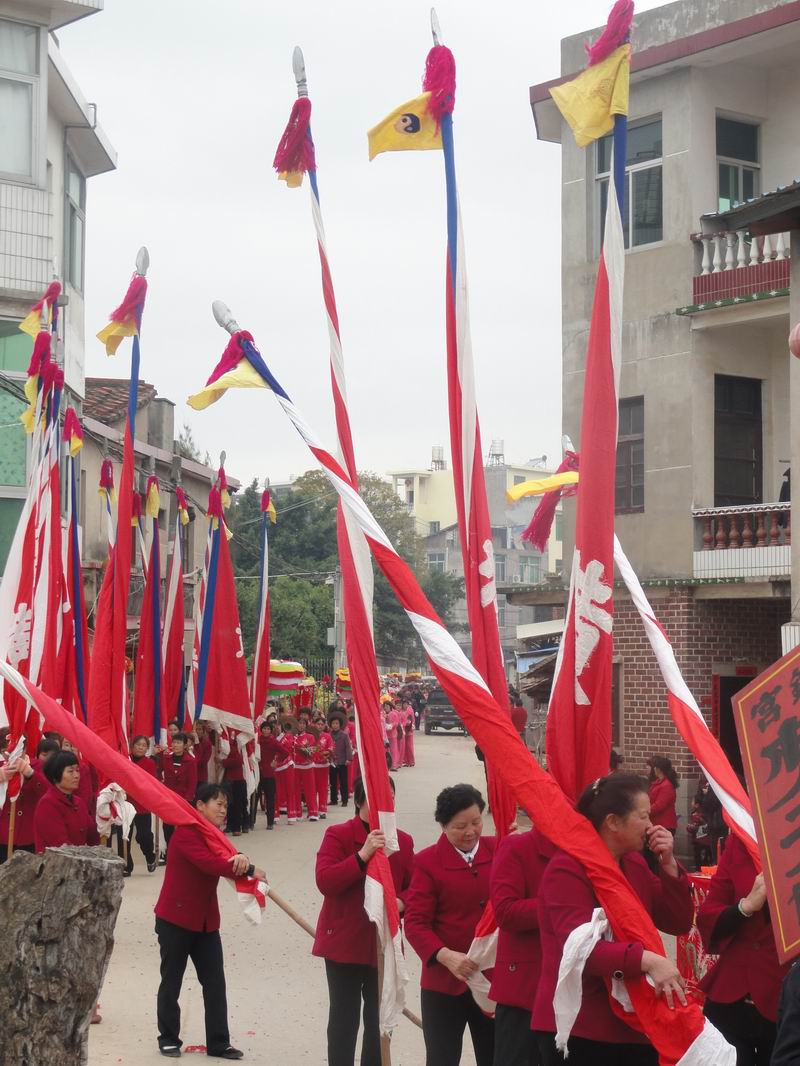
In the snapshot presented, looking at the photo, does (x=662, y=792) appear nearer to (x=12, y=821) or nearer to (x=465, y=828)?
(x=12, y=821)

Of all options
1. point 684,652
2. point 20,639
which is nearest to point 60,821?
point 20,639

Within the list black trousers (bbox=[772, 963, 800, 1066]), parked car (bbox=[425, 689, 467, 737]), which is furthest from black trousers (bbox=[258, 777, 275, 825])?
parked car (bbox=[425, 689, 467, 737])

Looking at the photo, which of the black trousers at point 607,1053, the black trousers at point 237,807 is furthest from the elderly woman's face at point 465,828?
the black trousers at point 237,807

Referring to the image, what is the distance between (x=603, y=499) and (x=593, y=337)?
34.3 inches

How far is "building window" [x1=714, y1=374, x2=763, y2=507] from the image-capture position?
18.8 m

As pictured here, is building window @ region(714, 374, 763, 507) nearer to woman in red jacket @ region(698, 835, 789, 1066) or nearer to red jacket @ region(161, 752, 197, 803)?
red jacket @ region(161, 752, 197, 803)

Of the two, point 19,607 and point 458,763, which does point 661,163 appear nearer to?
point 19,607

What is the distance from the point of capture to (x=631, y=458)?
19.2 m

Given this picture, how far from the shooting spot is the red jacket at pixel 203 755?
2058 centimetres

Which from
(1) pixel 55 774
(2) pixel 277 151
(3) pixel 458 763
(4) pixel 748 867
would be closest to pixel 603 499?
(4) pixel 748 867

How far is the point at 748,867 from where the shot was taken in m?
6.39

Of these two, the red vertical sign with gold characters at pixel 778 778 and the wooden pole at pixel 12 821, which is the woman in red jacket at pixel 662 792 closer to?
the wooden pole at pixel 12 821

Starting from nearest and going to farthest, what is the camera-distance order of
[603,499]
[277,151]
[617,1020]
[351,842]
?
1. [617,1020]
2. [603,499]
3. [351,842]
4. [277,151]

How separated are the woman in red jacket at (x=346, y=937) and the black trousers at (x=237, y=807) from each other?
13917 mm
